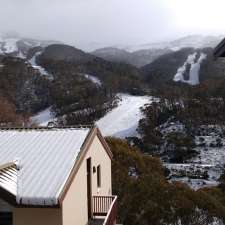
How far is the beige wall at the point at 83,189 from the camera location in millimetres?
15016

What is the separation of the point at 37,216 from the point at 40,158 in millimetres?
1980

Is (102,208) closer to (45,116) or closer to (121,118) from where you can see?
(121,118)

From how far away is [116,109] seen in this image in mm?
106625

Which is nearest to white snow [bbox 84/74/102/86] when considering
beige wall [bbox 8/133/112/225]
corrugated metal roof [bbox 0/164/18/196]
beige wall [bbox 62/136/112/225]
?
beige wall [bbox 62/136/112/225]

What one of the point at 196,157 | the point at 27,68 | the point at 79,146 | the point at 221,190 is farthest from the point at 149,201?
the point at 27,68

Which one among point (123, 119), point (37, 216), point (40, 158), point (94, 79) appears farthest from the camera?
point (94, 79)

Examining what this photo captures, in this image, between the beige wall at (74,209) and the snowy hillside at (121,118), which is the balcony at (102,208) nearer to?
the beige wall at (74,209)

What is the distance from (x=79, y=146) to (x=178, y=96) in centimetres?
8626

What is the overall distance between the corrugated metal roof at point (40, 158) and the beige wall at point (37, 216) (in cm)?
49

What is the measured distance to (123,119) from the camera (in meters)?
95.6

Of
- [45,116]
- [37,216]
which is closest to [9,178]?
[37,216]

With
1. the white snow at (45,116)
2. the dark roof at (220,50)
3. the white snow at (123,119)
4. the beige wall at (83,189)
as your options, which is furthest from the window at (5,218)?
the white snow at (45,116)

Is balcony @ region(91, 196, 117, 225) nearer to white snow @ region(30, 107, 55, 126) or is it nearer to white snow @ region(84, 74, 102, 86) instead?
white snow @ region(30, 107, 55, 126)

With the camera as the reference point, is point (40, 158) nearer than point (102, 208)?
Yes
